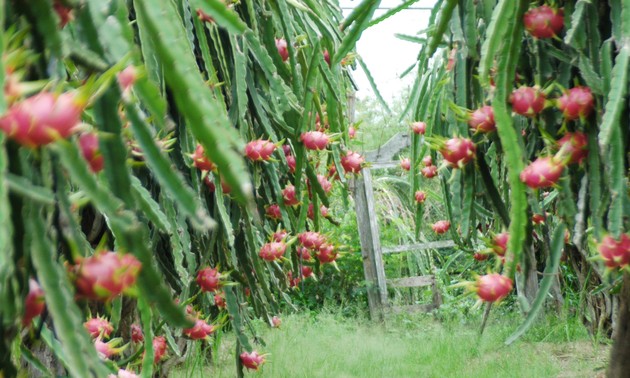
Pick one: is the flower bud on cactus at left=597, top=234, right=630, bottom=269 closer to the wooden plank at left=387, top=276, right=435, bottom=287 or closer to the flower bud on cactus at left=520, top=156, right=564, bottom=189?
the flower bud on cactus at left=520, top=156, right=564, bottom=189

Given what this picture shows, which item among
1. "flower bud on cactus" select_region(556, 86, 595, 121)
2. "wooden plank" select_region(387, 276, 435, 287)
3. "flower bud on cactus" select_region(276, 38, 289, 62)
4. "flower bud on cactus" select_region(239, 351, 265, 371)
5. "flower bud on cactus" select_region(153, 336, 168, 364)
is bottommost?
"wooden plank" select_region(387, 276, 435, 287)

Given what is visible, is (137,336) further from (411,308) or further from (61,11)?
(411,308)

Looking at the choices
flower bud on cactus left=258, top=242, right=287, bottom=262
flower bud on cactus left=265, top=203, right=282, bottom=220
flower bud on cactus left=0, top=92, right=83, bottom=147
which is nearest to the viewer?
flower bud on cactus left=0, top=92, right=83, bottom=147

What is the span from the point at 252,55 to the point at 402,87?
871cm

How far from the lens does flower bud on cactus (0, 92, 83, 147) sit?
472 mm

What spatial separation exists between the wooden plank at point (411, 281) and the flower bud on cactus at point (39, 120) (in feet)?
18.7

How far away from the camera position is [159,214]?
3.23ft

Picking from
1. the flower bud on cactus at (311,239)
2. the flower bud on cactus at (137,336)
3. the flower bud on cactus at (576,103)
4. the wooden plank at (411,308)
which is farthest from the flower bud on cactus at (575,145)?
the wooden plank at (411,308)

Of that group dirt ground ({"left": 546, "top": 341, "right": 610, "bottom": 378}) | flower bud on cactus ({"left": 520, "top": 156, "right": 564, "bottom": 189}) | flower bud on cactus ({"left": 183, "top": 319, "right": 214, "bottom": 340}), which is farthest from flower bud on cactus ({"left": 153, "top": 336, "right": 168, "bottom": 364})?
dirt ground ({"left": 546, "top": 341, "right": 610, "bottom": 378})

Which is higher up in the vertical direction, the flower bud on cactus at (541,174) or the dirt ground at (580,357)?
the flower bud on cactus at (541,174)

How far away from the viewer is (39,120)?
1.55 ft

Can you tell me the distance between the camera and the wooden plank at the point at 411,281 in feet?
19.9

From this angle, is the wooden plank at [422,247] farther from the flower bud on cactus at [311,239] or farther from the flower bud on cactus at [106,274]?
the flower bud on cactus at [106,274]

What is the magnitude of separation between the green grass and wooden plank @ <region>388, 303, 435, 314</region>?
60 centimetres
